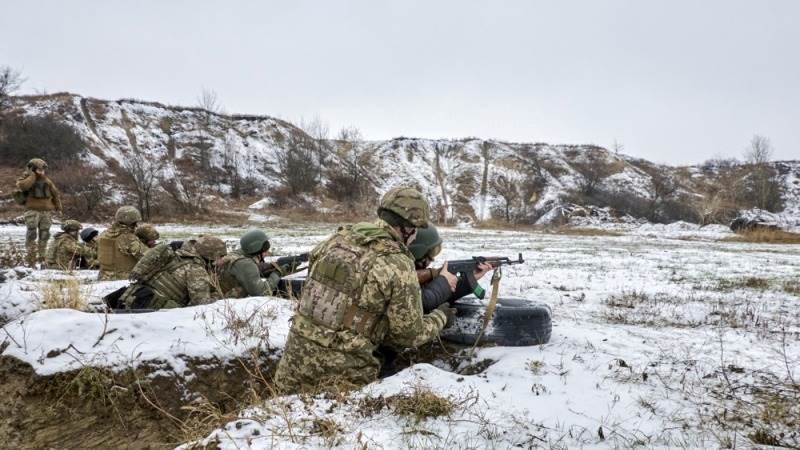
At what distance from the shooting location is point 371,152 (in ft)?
189

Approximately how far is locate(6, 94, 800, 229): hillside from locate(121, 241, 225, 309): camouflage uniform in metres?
26.4

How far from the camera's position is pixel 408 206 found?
Result: 301 cm

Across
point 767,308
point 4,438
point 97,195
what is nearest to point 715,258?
point 767,308

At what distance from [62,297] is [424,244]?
142 inches

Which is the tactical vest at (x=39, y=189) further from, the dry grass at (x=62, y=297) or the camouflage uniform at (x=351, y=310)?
the camouflage uniform at (x=351, y=310)

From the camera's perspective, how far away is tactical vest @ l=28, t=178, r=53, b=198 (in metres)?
8.98

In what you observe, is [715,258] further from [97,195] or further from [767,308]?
[97,195]

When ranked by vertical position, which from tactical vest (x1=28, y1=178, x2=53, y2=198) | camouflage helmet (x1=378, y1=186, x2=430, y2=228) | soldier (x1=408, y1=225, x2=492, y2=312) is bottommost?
soldier (x1=408, y1=225, x2=492, y2=312)

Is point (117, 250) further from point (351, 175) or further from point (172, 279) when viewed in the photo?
point (351, 175)

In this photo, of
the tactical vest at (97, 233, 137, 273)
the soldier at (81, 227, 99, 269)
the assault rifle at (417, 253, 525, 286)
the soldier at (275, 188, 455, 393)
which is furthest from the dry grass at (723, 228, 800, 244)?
the soldier at (81, 227, 99, 269)

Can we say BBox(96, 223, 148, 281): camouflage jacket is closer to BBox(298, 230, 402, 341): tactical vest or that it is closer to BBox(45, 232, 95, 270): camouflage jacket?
BBox(45, 232, 95, 270): camouflage jacket

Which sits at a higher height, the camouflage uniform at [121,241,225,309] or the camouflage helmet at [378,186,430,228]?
the camouflage helmet at [378,186,430,228]

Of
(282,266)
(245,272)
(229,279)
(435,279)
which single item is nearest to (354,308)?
(435,279)

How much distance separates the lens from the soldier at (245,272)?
5258 mm
